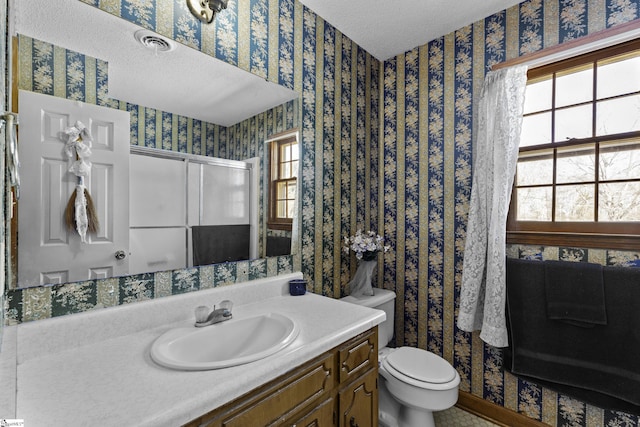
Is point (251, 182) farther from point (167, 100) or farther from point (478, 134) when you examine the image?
point (478, 134)

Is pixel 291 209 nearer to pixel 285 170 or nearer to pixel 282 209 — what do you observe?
pixel 282 209

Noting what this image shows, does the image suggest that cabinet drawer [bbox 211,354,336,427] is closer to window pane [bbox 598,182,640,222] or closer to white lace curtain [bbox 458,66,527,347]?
white lace curtain [bbox 458,66,527,347]

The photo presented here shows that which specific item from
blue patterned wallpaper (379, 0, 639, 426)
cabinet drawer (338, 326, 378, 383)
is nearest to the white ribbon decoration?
cabinet drawer (338, 326, 378, 383)

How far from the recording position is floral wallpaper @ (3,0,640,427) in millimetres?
1590

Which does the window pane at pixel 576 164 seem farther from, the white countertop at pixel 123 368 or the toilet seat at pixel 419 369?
the white countertop at pixel 123 368

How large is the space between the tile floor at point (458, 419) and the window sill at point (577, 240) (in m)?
1.11

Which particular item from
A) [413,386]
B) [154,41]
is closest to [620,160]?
[413,386]

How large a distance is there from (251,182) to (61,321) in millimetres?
879

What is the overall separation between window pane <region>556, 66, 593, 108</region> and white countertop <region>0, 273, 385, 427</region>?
5.30 ft

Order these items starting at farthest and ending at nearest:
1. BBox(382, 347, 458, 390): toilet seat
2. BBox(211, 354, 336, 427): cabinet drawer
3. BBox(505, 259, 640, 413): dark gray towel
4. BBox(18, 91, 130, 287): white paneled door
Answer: BBox(382, 347, 458, 390): toilet seat → BBox(505, 259, 640, 413): dark gray towel → BBox(18, 91, 130, 287): white paneled door → BBox(211, 354, 336, 427): cabinet drawer

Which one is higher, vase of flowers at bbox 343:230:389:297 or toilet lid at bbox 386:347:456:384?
vase of flowers at bbox 343:230:389:297

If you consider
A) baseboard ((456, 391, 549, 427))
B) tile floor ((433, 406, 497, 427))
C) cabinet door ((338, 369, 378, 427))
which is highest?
cabinet door ((338, 369, 378, 427))

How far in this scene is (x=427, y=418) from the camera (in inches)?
64.4

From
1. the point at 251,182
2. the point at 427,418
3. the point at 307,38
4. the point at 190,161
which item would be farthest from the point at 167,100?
the point at 427,418
